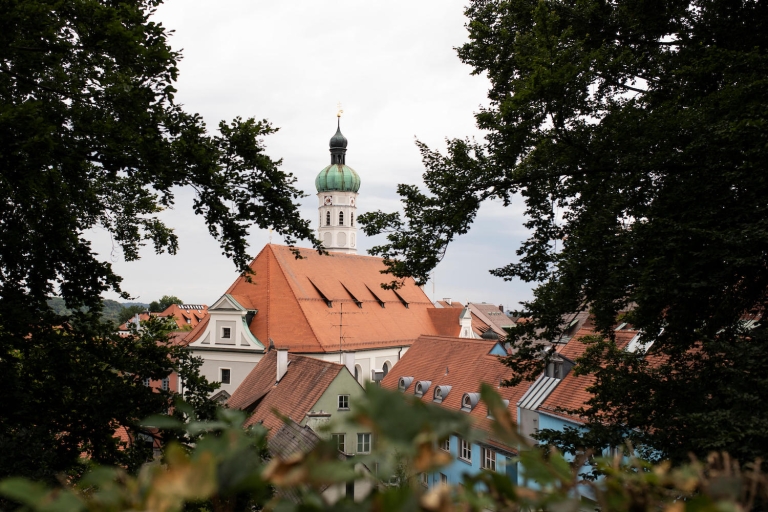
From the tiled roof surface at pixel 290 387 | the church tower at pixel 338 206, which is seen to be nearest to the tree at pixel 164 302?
the church tower at pixel 338 206

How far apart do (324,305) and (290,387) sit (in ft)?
52.9

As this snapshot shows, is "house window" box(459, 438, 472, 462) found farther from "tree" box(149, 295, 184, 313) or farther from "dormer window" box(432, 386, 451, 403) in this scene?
"tree" box(149, 295, 184, 313)

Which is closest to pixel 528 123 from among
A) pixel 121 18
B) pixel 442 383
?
pixel 121 18

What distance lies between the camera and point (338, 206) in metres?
68.2

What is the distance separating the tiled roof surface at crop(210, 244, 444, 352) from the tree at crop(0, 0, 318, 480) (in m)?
27.4

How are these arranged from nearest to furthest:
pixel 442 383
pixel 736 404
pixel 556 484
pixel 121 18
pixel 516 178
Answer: pixel 556 484
pixel 736 404
pixel 121 18
pixel 516 178
pixel 442 383

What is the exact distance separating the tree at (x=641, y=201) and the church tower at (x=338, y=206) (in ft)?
187

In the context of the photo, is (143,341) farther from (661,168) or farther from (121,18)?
(661,168)

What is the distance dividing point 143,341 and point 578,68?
6.65m

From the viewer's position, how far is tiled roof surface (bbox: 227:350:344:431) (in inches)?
895

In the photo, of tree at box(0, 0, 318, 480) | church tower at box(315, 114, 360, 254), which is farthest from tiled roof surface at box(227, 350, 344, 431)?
church tower at box(315, 114, 360, 254)

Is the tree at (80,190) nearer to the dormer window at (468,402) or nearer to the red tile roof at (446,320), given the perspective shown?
the dormer window at (468,402)

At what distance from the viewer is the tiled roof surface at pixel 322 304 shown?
3762 cm

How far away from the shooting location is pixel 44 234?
25.1ft
